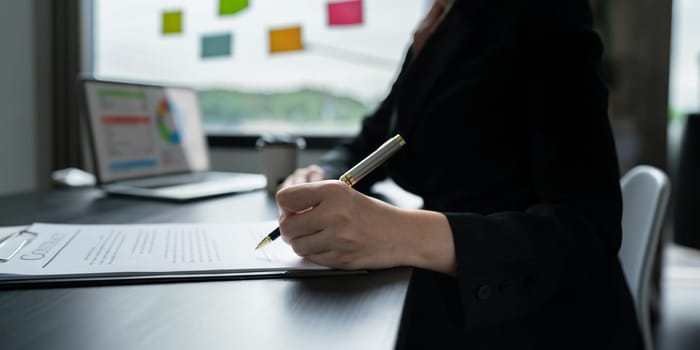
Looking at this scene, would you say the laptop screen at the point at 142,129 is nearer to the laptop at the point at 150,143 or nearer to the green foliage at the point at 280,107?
the laptop at the point at 150,143

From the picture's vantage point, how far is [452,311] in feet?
1.93

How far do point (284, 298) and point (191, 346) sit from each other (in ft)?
0.38

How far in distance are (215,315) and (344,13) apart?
1.77m

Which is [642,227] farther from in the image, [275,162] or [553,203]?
[275,162]

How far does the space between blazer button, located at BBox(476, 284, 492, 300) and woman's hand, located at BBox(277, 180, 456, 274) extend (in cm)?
4

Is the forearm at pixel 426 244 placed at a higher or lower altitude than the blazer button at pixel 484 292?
higher

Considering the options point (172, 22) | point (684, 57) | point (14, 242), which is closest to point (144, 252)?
point (14, 242)

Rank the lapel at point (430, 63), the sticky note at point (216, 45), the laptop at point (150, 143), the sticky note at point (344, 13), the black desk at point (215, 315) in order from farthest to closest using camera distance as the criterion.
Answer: the sticky note at point (216, 45), the sticky note at point (344, 13), the laptop at point (150, 143), the lapel at point (430, 63), the black desk at point (215, 315)

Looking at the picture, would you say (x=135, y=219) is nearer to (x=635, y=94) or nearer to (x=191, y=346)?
(x=191, y=346)

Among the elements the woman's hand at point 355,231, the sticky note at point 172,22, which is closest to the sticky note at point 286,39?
the sticky note at point 172,22

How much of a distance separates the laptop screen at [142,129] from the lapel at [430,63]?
674mm

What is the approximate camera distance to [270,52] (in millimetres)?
2143

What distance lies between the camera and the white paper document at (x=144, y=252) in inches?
20.6

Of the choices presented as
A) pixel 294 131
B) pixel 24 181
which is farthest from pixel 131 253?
pixel 24 181
